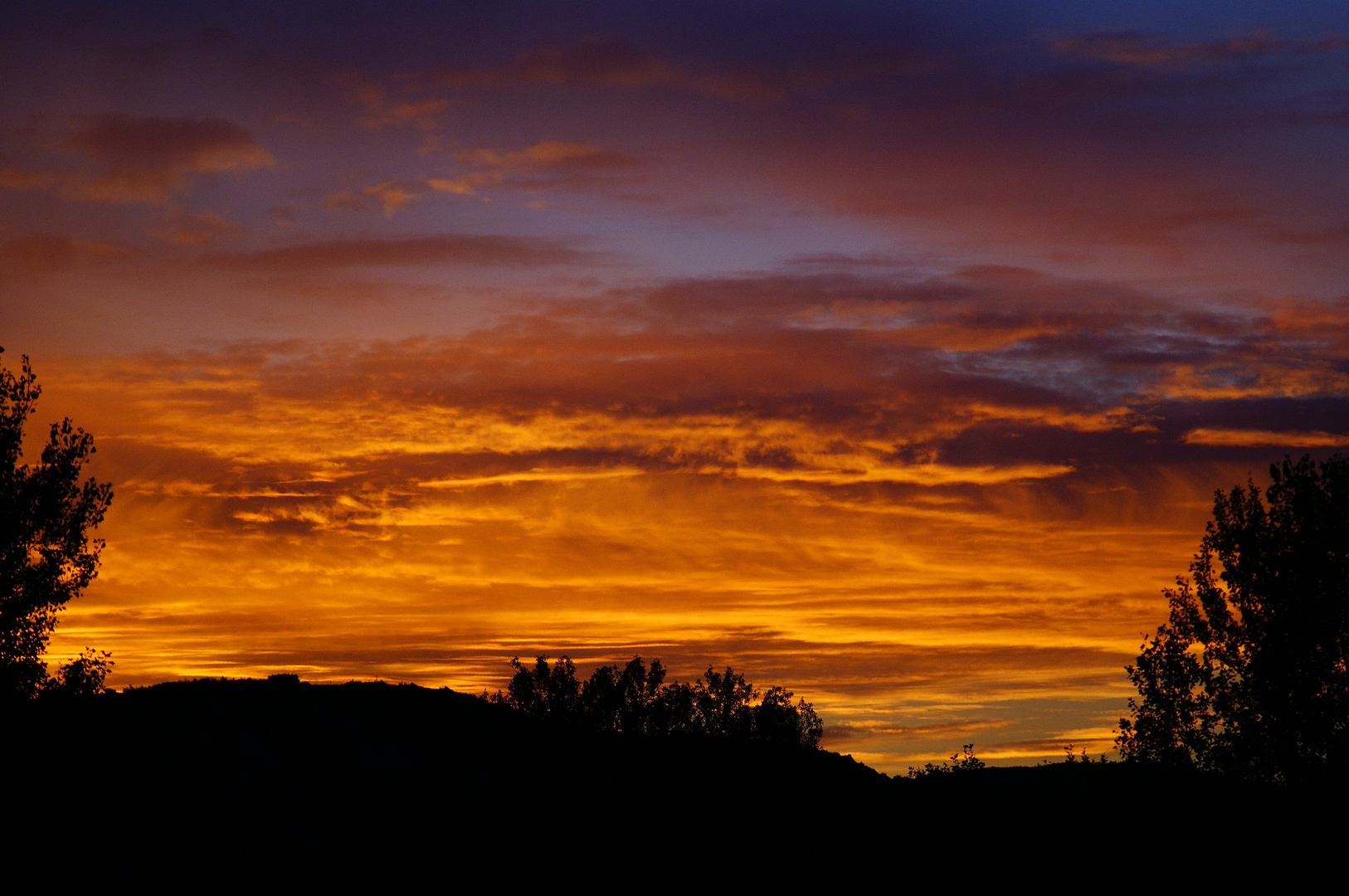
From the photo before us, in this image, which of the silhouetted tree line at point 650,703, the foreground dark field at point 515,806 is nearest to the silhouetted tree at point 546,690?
the silhouetted tree line at point 650,703

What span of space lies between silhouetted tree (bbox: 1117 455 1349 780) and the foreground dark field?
9.32 feet

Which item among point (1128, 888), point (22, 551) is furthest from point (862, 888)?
point (22, 551)

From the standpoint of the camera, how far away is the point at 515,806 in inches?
1939

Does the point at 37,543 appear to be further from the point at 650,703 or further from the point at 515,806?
the point at 650,703

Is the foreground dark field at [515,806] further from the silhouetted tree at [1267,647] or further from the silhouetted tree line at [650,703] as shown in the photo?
the silhouetted tree line at [650,703]

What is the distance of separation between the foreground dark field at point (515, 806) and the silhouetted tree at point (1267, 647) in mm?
2842

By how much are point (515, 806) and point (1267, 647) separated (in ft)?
138

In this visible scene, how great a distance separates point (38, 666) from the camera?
4800 centimetres

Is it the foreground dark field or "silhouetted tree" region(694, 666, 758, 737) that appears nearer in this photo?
the foreground dark field

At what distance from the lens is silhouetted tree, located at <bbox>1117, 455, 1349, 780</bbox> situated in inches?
2232

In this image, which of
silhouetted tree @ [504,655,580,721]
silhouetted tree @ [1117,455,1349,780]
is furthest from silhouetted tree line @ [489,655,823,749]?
silhouetted tree @ [1117,455,1349,780]

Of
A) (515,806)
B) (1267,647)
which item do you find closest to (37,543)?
(515,806)

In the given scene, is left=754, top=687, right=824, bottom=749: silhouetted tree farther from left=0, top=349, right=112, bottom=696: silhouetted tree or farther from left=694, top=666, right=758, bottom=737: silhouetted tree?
left=0, top=349, right=112, bottom=696: silhouetted tree

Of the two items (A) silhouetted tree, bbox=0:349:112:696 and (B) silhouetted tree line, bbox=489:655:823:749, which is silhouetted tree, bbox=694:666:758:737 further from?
(A) silhouetted tree, bbox=0:349:112:696
